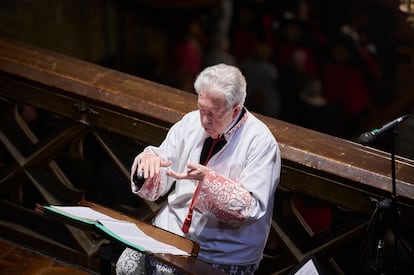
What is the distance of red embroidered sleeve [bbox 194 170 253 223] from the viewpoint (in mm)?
4043

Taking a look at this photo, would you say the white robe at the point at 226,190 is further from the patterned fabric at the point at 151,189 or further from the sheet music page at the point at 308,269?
the sheet music page at the point at 308,269

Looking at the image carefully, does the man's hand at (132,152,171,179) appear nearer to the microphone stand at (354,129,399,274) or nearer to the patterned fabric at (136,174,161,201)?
the patterned fabric at (136,174,161,201)

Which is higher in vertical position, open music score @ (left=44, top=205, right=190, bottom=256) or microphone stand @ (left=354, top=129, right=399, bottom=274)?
microphone stand @ (left=354, top=129, right=399, bottom=274)

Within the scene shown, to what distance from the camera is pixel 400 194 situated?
13.7 feet

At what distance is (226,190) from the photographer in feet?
13.3

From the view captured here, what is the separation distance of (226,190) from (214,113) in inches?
14.1

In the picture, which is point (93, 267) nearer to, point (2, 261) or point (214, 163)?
point (2, 261)

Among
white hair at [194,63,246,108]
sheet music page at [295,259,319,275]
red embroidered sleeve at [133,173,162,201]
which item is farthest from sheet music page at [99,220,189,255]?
white hair at [194,63,246,108]

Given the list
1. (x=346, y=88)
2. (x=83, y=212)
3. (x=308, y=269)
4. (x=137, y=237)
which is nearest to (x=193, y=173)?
(x=137, y=237)

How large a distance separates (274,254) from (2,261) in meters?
1.52

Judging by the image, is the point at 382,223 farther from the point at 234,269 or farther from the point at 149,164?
the point at 149,164

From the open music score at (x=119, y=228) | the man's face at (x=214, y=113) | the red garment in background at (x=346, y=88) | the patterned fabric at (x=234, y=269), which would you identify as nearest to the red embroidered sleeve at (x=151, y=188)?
the open music score at (x=119, y=228)

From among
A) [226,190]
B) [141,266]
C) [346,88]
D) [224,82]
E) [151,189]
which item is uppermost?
[346,88]

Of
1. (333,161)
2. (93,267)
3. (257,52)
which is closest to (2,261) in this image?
(93,267)
